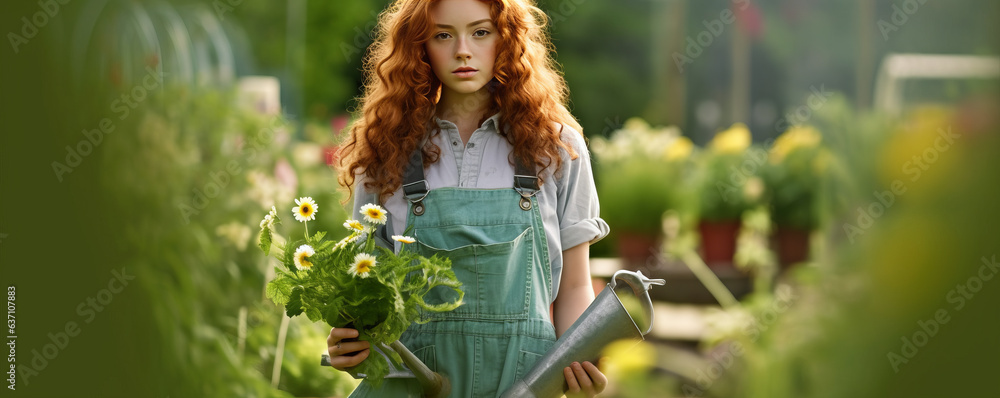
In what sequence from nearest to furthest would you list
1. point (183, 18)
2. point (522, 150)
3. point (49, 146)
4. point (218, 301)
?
point (522, 150)
point (49, 146)
point (218, 301)
point (183, 18)

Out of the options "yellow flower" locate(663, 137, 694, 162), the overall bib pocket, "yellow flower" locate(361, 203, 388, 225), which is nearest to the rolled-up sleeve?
the overall bib pocket

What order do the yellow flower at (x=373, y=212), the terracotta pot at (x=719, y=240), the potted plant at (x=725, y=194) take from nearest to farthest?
the yellow flower at (x=373, y=212)
the potted plant at (x=725, y=194)
the terracotta pot at (x=719, y=240)

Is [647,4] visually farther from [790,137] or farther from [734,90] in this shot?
[790,137]

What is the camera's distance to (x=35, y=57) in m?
3.12

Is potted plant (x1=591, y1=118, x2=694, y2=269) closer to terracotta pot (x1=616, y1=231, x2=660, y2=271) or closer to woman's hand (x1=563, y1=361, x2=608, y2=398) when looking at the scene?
terracotta pot (x1=616, y1=231, x2=660, y2=271)

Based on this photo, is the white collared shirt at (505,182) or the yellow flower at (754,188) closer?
the white collared shirt at (505,182)

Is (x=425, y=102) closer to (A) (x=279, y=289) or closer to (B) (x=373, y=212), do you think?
(B) (x=373, y=212)

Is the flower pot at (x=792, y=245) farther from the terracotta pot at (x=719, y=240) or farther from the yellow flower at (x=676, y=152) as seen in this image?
the yellow flower at (x=676, y=152)

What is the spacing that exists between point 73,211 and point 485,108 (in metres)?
1.64

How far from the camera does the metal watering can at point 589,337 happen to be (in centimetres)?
182

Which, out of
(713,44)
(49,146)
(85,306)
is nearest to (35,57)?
(49,146)

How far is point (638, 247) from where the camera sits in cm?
543

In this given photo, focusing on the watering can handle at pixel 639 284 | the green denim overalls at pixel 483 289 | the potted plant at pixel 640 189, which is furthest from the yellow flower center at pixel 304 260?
the potted plant at pixel 640 189

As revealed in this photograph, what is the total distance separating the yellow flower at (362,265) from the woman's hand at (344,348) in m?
0.11
